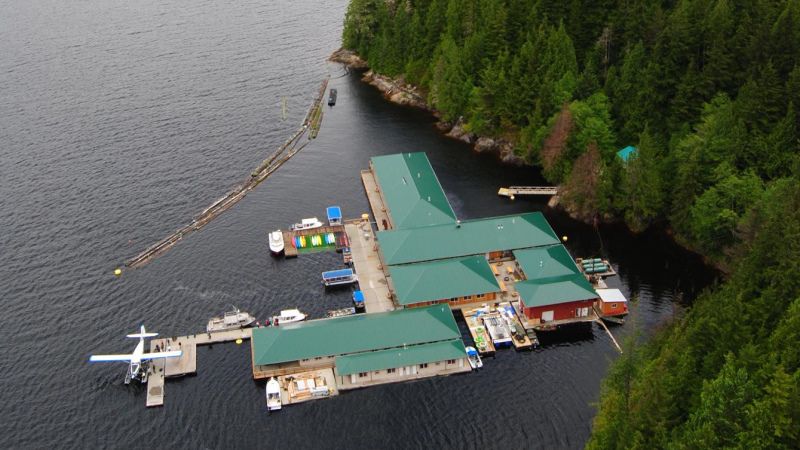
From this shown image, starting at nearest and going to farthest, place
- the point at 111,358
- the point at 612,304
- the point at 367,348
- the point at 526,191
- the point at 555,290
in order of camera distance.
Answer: the point at 111,358, the point at 367,348, the point at 555,290, the point at 612,304, the point at 526,191

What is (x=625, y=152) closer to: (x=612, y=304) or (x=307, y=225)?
(x=612, y=304)

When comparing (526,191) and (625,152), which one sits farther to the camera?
(526,191)

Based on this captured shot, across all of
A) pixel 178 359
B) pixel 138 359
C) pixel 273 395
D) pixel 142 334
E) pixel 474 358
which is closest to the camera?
pixel 273 395

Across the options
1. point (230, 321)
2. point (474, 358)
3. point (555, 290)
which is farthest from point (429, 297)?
point (230, 321)

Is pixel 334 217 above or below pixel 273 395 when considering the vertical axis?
above

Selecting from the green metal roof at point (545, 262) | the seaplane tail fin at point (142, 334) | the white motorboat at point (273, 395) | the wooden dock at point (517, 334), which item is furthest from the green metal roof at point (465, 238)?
the seaplane tail fin at point (142, 334)

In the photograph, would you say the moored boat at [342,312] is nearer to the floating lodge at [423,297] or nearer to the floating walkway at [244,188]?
the floating lodge at [423,297]

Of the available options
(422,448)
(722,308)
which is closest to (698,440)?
(722,308)

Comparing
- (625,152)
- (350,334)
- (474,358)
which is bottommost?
(474,358)

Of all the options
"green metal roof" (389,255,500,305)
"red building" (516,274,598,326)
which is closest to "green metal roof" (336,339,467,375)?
"green metal roof" (389,255,500,305)

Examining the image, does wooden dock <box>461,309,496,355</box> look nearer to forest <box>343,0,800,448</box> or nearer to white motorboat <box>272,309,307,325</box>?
forest <box>343,0,800,448</box>
